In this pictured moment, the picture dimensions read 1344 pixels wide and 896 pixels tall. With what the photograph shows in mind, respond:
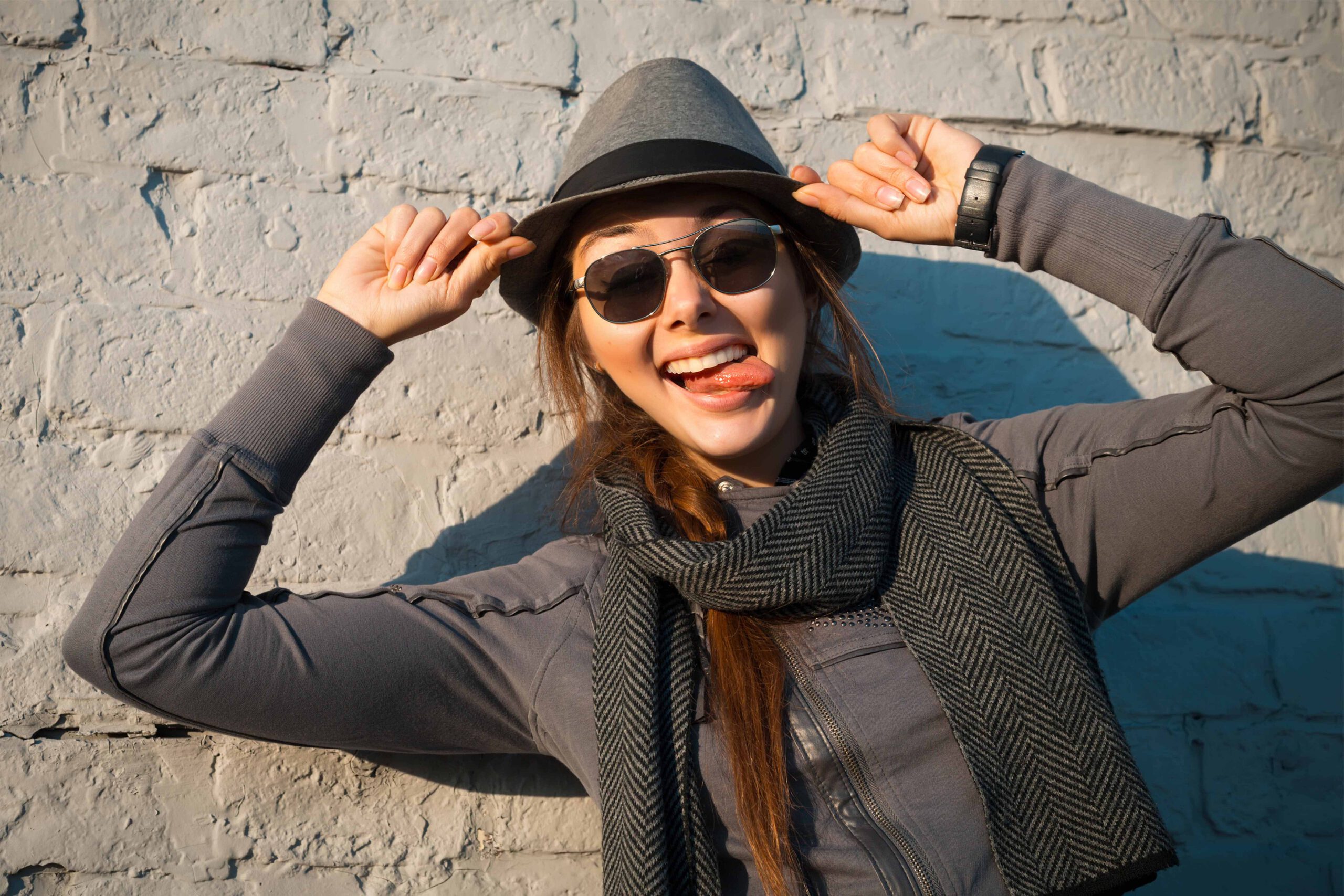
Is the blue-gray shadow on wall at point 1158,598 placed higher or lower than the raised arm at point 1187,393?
lower

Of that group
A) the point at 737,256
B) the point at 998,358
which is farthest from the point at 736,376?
the point at 998,358

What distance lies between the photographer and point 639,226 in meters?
1.74

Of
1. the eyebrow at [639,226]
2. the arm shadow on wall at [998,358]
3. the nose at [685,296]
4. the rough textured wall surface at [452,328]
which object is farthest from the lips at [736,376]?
the arm shadow on wall at [998,358]

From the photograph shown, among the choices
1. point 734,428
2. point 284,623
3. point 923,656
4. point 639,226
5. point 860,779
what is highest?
point 639,226

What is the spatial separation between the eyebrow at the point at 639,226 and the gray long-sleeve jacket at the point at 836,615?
1.47 feet

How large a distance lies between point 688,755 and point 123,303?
1474 mm

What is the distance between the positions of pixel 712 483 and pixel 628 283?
44 centimetres

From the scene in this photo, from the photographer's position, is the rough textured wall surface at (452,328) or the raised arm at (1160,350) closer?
the raised arm at (1160,350)

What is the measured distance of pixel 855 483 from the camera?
5.55 feet

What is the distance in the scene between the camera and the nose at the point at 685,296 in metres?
1.70

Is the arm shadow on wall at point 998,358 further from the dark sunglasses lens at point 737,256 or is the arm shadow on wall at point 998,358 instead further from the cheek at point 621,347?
the cheek at point 621,347

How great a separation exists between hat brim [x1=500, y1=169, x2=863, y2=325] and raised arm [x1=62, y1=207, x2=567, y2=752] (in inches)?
4.4

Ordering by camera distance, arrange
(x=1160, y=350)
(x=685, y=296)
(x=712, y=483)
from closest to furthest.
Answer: (x=1160, y=350), (x=685, y=296), (x=712, y=483)

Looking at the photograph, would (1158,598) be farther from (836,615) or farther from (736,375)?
(736,375)
